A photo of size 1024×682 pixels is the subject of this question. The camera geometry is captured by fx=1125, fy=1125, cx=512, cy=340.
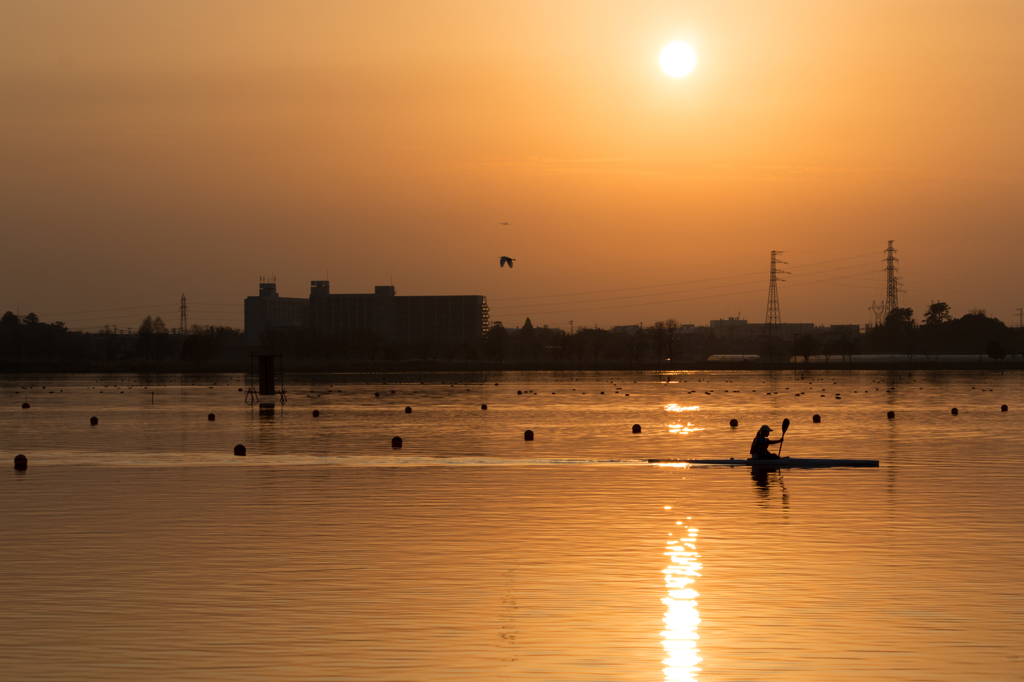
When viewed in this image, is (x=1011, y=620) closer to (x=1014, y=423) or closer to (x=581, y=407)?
(x=1014, y=423)

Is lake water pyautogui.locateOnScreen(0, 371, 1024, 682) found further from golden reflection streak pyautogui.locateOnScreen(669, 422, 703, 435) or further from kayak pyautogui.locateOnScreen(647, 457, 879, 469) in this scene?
golden reflection streak pyautogui.locateOnScreen(669, 422, 703, 435)

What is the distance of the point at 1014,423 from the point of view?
206ft

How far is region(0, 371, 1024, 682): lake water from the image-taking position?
13.9 meters

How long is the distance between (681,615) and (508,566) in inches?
189

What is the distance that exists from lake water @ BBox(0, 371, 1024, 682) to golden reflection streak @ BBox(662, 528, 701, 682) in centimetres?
7

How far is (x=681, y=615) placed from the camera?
16047 mm

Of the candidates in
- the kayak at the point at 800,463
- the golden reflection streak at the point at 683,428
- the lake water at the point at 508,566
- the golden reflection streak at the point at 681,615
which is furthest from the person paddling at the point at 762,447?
the golden reflection streak at the point at 683,428

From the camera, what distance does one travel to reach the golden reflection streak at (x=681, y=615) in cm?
1335

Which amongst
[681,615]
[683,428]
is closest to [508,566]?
[681,615]

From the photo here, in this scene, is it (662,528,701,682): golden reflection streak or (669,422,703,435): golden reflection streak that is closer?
(662,528,701,682): golden reflection streak

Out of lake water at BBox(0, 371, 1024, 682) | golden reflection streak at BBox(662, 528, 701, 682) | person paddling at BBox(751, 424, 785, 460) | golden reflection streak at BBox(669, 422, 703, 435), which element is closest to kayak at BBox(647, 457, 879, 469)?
person paddling at BBox(751, 424, 785, 460)

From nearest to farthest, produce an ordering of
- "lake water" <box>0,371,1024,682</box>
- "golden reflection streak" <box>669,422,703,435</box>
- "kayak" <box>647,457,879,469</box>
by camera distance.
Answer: "lake water" <box>0,371,1024,682</box>
"kayak" <box>647,457,879,469</box>
"golden reflection streak" <box>669,422,703,435</box>

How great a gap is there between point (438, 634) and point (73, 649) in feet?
15.3

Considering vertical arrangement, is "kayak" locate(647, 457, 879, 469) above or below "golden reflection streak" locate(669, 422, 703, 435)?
above
